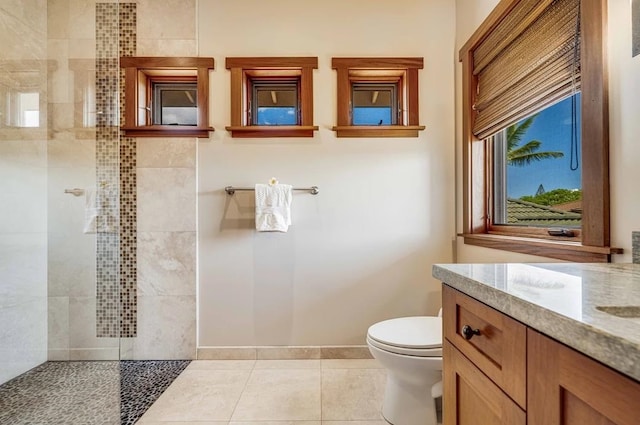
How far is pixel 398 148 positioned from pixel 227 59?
50.3 inches

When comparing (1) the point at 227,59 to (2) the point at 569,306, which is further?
(1) the point at 227,59

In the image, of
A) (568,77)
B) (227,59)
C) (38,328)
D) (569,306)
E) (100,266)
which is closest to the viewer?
(569,306)

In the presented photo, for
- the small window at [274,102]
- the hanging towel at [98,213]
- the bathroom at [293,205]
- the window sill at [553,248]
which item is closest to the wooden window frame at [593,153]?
the window sill at [553,248]

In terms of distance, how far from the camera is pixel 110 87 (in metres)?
2.03

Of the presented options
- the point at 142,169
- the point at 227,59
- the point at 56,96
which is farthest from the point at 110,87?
the point at 227,59

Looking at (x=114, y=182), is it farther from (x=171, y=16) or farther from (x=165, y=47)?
(x=171, y=16)

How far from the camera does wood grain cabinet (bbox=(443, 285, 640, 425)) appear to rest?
1.40 ft

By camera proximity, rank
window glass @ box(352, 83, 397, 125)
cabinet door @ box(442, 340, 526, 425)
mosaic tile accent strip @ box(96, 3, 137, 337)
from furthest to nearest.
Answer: window glass @ box(352, 83, 397, 125), mosaic tile accent strip @ box(96, 3, 137, 337), cabinet door @ box(442, 340, 526, 425)

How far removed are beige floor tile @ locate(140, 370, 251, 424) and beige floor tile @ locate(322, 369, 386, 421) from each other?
0.48m

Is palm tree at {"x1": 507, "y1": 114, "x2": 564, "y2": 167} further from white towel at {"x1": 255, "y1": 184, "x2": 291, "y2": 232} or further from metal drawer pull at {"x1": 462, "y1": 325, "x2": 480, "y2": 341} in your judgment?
white towel at {"x1": 255, "y1": 184, "x2": 291, "y2": 232}

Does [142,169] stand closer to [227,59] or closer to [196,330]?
[227,59]

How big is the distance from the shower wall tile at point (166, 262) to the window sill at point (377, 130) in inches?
47.6

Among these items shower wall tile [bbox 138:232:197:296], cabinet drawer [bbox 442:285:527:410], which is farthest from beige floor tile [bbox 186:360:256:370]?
cabinet drawer [bbox 442:285:527:410]

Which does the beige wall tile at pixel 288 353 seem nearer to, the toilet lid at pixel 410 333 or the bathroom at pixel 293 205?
the bathroom at pixel 293 205
